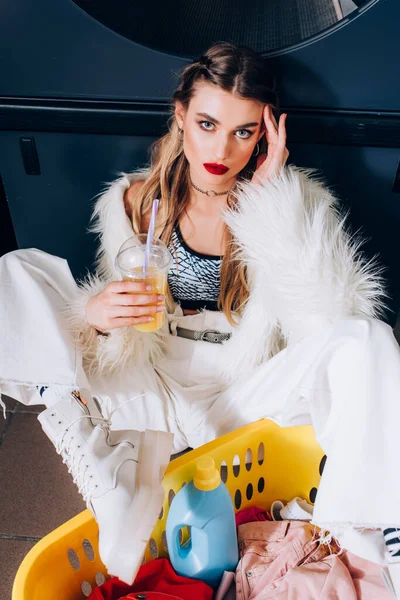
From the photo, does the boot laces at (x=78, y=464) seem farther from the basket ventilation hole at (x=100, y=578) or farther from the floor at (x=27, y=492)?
the floor at (x=27, y=492)

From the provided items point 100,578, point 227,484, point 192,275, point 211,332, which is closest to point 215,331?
point 211,332

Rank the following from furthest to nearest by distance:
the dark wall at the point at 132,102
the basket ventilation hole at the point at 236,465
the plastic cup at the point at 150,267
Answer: the dark wall at the point at 132,102 → the basket ventilation hole at the point at 236,465 → the plastic cup at the point at 150,267

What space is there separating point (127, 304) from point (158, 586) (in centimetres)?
50

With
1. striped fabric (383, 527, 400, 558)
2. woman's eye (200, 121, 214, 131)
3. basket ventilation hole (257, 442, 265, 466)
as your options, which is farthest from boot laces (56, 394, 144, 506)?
woman's eye (200, 121, 214, 131)

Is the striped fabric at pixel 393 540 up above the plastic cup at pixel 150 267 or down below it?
below

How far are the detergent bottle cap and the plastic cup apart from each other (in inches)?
10.5

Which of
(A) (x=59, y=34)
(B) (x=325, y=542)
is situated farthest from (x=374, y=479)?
(A) (x=59, y=34)

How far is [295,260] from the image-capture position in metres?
1.06

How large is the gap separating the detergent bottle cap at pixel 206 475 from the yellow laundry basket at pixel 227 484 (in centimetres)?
5

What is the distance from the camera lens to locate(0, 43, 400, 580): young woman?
0.93 m

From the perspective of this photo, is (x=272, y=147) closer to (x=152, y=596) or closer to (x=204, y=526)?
(x=204, y=526)

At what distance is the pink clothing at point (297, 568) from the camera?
0.96 meters

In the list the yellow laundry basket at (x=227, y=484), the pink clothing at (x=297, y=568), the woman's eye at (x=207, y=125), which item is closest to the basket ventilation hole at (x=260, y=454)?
the yellow laundry basket at (x=227, y=484)

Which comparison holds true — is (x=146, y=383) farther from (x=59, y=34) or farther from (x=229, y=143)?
(x=59, y=34)
